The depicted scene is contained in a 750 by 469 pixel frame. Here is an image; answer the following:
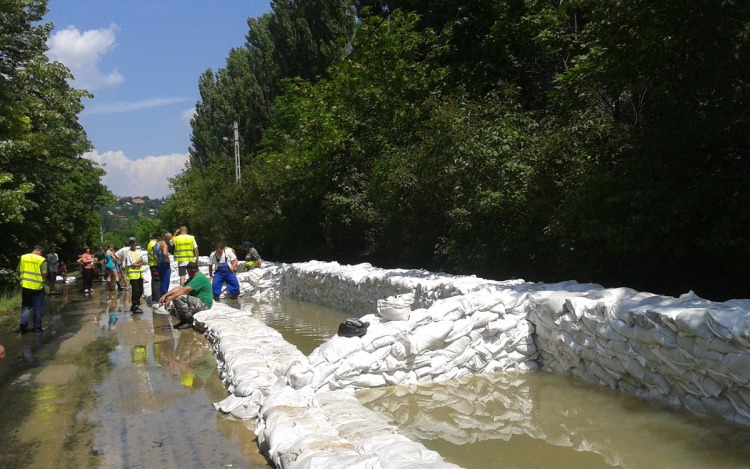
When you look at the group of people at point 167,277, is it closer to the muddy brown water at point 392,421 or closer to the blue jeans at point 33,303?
the blue jeans at point 33,303

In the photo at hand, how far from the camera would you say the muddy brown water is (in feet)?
14.0

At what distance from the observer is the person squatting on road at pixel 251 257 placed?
53.9 feet

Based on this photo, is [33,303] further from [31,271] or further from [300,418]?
[300,418]

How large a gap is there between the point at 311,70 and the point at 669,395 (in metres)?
24.6

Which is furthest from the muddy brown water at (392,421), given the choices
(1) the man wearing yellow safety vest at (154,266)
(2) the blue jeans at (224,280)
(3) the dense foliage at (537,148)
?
(2) the blue jeans at (224,280)

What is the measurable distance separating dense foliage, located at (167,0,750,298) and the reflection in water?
289 centimetres

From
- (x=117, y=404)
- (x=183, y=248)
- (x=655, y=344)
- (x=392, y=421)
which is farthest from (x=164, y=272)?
(x=655, y=344)

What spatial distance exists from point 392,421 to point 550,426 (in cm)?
130

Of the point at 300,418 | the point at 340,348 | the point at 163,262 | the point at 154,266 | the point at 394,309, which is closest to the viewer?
the point at 300,418

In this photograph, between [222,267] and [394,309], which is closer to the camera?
[394,309]

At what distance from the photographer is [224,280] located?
555 inches

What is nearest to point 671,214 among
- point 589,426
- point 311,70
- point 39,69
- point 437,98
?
point 589,426

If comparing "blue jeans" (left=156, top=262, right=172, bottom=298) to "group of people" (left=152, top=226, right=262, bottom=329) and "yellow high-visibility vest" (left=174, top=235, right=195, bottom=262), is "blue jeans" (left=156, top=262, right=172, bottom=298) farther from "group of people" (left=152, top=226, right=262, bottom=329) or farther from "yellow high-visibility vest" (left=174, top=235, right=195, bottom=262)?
"yellow high-visibility vest" (left=174, top=235, right=195, bottom=262)

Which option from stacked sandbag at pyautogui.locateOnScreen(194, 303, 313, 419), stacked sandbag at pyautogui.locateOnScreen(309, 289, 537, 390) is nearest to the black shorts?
stacked sandbag at pyautogui.locateOnScreen(194, 303, 313, 419)
